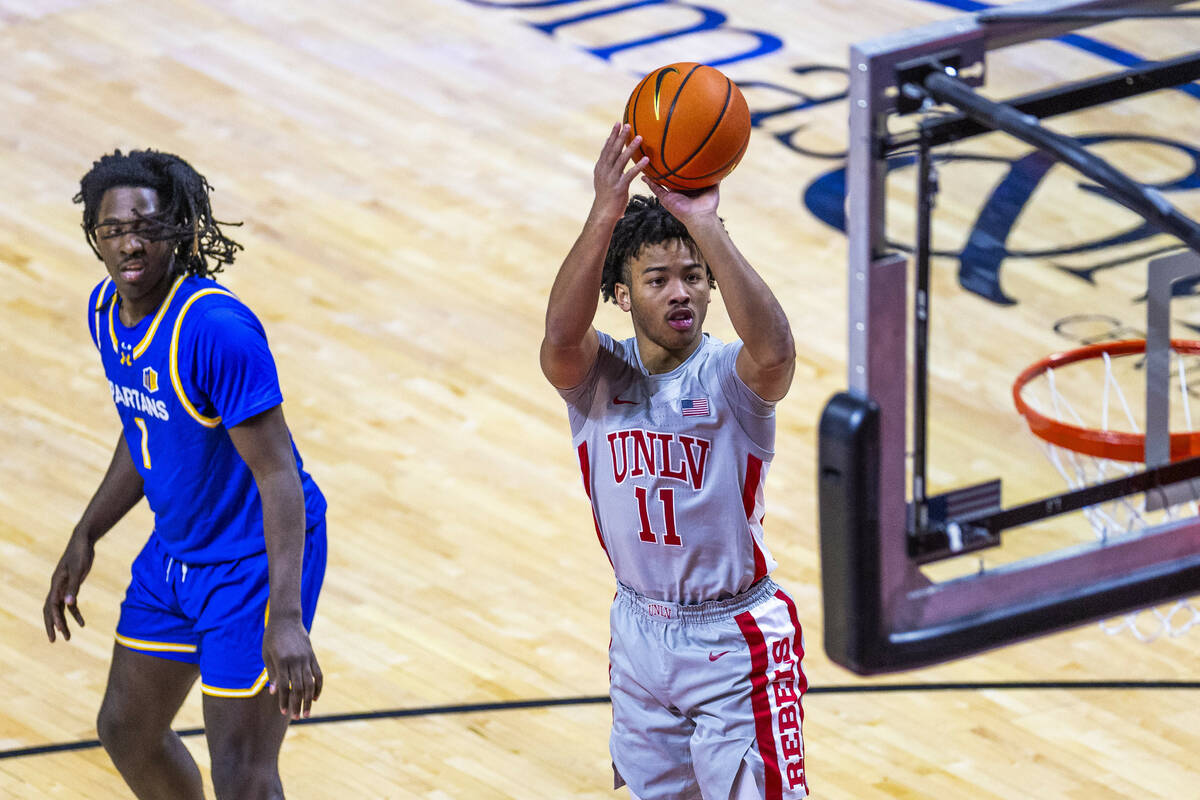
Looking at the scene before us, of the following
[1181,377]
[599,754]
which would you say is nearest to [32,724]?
[599,754]

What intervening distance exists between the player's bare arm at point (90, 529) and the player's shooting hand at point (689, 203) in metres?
1.42

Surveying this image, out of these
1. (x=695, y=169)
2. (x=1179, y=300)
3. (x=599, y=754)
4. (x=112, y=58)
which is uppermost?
(x=695, y=169)

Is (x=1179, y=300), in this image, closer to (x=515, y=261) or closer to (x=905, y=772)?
(x=905, y=772)

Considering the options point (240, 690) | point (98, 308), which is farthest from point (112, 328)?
point (240, 690)

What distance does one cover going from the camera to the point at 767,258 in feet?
25.6

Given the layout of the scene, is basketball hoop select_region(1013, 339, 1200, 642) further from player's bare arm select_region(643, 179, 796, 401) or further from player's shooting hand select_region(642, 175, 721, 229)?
player's shooting hand select_region(642, 175, 721, 229)

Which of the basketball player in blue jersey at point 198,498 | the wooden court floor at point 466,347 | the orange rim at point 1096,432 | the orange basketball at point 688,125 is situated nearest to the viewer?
the orange basketball at point 688,125

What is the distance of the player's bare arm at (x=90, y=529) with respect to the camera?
4.05 metres

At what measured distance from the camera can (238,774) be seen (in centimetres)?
378

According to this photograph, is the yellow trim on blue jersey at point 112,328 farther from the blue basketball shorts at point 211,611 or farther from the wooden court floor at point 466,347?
the wooden court floor at point 466,347

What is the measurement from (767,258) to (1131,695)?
3.07 m

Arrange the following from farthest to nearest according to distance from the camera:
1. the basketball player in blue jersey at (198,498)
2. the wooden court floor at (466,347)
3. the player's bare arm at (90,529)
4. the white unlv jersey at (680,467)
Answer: the wooden court floor at (466,347)
the player's bare arm at (90,529)
the basketball player in blue jersey at (198,498)
the white unlv jersey at (680,467)

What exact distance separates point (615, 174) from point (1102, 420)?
1.58m

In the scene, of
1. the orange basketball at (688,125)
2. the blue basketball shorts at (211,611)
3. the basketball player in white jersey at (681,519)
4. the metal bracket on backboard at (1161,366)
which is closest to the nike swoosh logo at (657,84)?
the orange basketball at (688,125)
